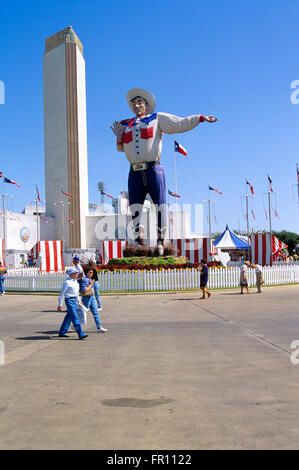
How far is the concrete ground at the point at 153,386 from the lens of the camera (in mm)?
3928

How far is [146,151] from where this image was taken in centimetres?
2223

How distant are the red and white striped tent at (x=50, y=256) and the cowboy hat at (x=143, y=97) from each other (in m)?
9.77

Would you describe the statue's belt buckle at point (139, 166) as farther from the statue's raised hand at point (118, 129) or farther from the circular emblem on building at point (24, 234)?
the circular emblem on building at point (24, 234)

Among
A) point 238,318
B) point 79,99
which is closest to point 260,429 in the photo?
point 238,318

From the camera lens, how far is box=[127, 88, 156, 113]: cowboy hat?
915 inches

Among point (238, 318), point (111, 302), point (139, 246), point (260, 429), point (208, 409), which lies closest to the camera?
point (260, 429)

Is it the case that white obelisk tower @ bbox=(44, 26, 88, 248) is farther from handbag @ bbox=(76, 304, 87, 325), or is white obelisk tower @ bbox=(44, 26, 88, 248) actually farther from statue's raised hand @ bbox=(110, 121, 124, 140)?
handbag @ bbox=(76, 304, 87, 325)

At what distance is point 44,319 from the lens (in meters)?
12.4

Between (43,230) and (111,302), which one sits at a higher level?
(43,230)

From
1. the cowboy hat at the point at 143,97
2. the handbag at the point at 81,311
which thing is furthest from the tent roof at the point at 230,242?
the handbag at the point at 81,311

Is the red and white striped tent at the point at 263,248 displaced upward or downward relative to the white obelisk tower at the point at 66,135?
downward

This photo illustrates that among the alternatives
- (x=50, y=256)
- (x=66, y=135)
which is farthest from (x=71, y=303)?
(x=66, y=135)
